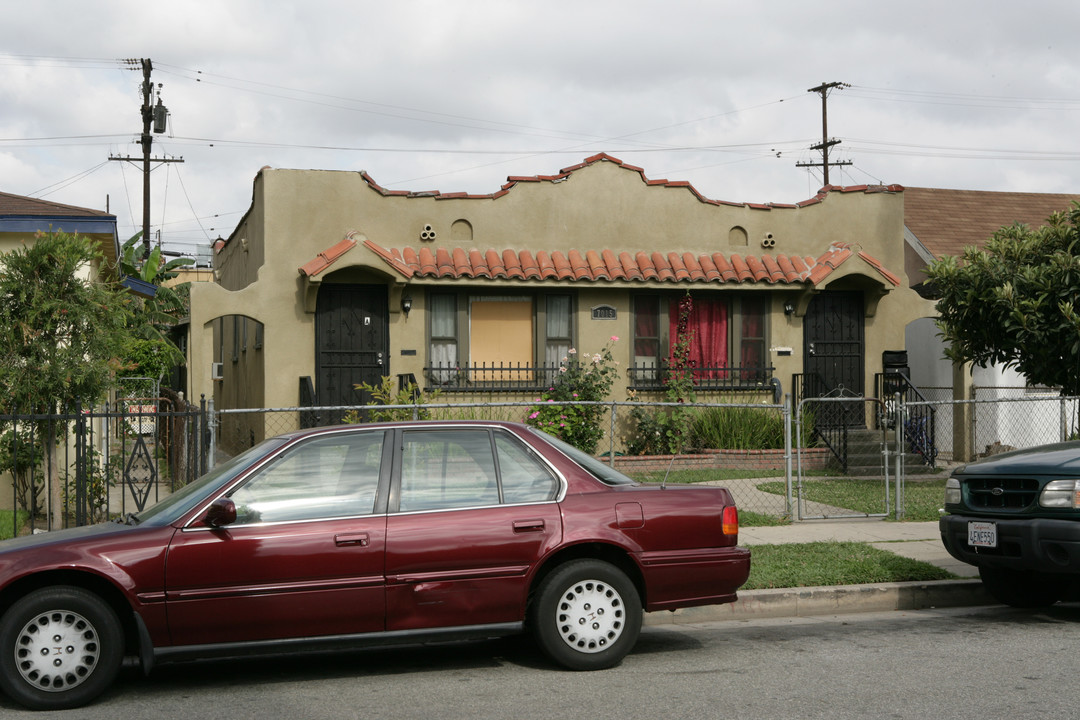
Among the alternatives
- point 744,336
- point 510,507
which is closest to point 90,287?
point 510,507

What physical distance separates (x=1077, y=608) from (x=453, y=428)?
538cm

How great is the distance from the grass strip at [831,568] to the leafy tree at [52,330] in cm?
660

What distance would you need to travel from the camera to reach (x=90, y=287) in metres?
10.9

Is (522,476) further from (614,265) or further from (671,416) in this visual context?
(614,265)

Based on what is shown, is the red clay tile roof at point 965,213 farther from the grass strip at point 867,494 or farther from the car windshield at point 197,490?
the car windshield at point 197,490

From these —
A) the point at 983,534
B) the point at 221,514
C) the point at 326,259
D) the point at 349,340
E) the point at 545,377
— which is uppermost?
the point at 326,259

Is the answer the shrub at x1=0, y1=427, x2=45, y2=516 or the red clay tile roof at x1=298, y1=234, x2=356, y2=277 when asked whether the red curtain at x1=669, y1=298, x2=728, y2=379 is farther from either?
the shrub at x1=0, y1=427, x2=45, y2=516

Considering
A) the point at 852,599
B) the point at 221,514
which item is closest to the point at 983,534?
the point at 852,599

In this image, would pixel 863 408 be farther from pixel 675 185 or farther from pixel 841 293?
pixel 675 185

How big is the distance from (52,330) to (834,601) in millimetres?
7713

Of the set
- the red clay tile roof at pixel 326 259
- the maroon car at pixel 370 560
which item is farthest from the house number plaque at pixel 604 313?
the maroon car at pixel 370 560

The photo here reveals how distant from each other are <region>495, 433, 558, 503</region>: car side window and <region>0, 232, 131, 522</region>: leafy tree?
558cm

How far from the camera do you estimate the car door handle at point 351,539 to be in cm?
609

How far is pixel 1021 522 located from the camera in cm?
781
